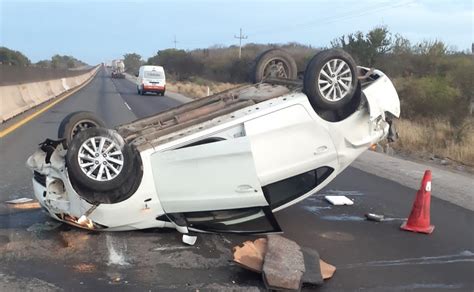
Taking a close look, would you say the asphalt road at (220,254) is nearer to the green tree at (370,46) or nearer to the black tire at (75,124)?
the black tire at (75,124)

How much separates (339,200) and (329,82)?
100 inches

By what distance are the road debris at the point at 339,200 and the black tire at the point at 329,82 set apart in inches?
88.8

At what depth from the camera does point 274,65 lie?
7.10 metres

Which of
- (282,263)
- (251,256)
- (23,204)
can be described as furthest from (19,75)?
(282,263)

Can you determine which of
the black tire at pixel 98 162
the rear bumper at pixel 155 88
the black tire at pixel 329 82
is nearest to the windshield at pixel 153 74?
the rear bumper at pixel 155 88

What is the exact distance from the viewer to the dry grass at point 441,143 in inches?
519

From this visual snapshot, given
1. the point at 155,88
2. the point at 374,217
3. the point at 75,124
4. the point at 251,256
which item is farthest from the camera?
the point at 155,88

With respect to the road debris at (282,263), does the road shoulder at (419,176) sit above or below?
below

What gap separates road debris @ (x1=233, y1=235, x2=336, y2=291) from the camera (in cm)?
430

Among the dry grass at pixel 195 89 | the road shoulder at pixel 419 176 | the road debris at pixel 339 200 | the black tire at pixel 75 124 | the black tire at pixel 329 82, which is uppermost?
the black tire at pixel 329 82

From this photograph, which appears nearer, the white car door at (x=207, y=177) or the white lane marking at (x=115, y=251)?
the white lane marking at (x=115, y=251)

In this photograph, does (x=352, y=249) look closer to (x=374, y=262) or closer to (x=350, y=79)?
(x=374, y=262)

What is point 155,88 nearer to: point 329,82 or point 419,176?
Result: point 419,176

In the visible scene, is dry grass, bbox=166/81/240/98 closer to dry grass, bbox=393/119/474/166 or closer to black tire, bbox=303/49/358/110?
dry grass, bbox=393/119/474/166
